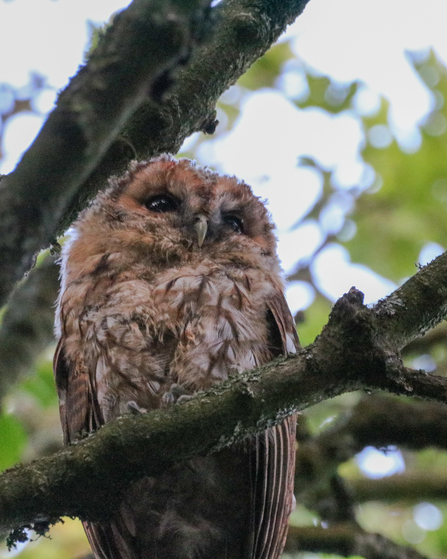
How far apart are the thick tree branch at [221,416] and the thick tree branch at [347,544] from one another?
202 centimetres

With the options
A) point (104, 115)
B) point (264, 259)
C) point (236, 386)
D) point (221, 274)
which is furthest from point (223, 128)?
point (104, 115)

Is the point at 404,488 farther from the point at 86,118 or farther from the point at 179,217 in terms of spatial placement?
the point at 86,118

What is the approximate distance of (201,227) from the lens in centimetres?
424

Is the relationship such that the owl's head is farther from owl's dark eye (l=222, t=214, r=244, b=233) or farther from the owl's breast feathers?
the owl's breast feathers

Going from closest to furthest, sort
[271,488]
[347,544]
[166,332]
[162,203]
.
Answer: [271,488] → [166,332] → [347,544] → [162,203]

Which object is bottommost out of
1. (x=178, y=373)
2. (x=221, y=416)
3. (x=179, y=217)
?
(x=221, y=416)

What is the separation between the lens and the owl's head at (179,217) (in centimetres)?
418

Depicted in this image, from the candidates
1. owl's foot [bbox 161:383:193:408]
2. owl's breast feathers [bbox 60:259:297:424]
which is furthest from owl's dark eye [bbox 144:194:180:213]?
owl's foot [bbox 161:383:193:408]

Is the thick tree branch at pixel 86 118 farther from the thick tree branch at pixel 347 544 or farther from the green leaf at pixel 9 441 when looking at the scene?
the thick tree branch at pixel 347 544

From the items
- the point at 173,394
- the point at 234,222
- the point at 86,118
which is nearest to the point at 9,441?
the point at 173,394

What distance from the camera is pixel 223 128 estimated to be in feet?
25.6

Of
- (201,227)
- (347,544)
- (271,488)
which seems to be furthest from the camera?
(201,227)

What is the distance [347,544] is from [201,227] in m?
1.90

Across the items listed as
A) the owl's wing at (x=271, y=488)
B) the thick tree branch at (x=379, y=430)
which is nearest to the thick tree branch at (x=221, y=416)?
the owl's wing at (x=271, y=488)
